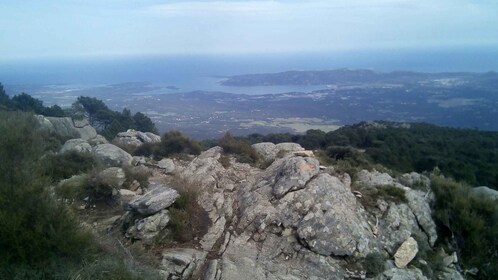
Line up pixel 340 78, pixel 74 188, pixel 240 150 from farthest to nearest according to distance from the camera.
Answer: pixel 340 78, pixel 240 150, pixel 74 188

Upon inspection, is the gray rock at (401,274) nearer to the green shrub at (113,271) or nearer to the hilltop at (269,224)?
the hilltop at (269,224)

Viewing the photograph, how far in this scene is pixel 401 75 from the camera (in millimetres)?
96562

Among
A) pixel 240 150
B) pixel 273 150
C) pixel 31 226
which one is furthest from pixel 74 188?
pixel 273 150

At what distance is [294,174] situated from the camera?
35.8 feet

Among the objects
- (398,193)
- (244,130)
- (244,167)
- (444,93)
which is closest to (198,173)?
(244,167)

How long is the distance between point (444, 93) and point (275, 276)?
7524 cm

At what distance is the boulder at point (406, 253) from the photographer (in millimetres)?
8727

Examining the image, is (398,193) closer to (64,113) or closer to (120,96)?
(64,113)

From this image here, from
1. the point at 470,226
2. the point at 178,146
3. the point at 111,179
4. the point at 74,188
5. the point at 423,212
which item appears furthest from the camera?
the point at 178,146

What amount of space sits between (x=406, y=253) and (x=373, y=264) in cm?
117

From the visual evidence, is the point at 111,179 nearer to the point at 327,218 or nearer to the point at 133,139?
the point at 327,218

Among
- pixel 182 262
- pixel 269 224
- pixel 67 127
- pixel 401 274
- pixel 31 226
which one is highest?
pixel 31 226

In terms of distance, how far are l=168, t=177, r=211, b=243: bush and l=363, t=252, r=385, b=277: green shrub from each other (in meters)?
4.12

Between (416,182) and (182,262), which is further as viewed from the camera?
(416,182)
